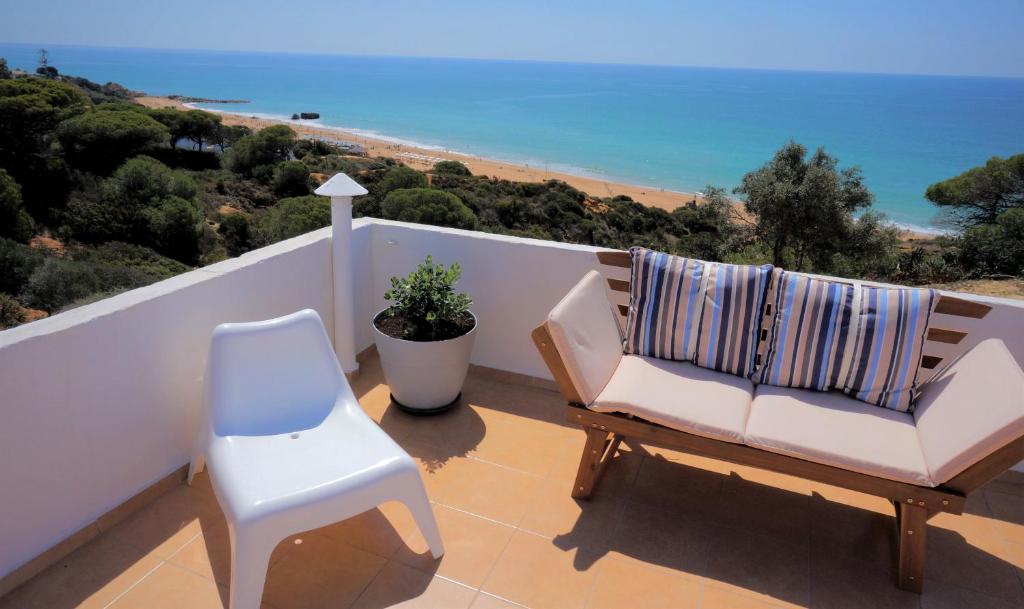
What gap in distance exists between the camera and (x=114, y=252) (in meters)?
13.1

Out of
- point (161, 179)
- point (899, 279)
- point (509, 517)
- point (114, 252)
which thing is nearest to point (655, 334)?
point (509, 517)

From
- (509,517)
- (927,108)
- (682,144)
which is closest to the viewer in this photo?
(509,517)

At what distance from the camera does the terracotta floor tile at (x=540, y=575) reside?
2012mm

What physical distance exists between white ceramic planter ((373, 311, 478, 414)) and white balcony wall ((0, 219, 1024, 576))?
1.52 ft

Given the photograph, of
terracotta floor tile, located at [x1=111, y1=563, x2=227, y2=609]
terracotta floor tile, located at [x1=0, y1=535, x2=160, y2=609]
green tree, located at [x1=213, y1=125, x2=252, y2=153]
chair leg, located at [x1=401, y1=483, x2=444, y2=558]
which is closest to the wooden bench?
chair leg, located at [x1=401, y1=483, x2=444, y2=558]

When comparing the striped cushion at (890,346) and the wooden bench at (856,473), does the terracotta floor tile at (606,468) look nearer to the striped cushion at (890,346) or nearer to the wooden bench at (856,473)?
the wooden bench at (856,473)

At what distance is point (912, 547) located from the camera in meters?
2.04

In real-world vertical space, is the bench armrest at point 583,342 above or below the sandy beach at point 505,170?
above

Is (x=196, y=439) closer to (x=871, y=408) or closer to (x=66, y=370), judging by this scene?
(x=66, y=370)

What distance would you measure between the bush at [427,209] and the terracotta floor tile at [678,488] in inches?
376

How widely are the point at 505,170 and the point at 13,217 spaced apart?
1781cm

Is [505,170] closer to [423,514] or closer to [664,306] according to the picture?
[664,306]

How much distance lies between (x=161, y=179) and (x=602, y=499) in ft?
57.1

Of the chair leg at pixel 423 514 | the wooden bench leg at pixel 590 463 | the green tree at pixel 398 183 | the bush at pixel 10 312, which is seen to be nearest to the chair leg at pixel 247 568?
the chair leg at pixel 423 514
